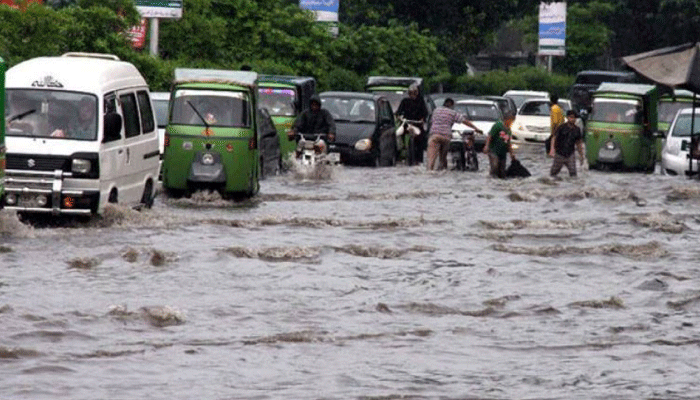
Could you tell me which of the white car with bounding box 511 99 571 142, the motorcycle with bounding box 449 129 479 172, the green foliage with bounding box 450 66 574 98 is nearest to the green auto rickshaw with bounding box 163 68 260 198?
the motorcycle with bounding box 449 129 479 172

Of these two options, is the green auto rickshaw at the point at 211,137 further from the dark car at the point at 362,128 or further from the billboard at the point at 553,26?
the billboard at the point at 553,26

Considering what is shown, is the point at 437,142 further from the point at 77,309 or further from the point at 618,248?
the point at 77,309

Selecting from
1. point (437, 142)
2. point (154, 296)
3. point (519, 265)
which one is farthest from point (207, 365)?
point (437, 142)

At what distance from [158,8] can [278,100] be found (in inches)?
111

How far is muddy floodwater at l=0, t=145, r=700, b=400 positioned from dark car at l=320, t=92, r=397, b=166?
9969 mm

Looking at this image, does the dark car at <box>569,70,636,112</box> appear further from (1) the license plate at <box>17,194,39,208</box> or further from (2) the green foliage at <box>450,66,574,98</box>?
(1) the license plate at <box>17,194,39,208</box>

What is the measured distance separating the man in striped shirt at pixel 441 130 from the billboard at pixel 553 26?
37.9 meters

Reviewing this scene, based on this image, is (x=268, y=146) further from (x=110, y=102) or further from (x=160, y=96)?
(x=110, y=102)

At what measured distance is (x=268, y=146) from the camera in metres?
32.8

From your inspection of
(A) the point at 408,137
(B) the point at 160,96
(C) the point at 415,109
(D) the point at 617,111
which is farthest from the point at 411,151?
(B) the point at 160,96

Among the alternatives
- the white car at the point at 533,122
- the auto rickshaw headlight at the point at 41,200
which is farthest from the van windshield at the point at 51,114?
the white car at the point at 533,122

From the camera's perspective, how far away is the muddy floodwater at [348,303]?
12570mm

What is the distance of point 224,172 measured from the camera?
26.7 metres

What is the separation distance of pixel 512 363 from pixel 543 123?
4004 centimetres
